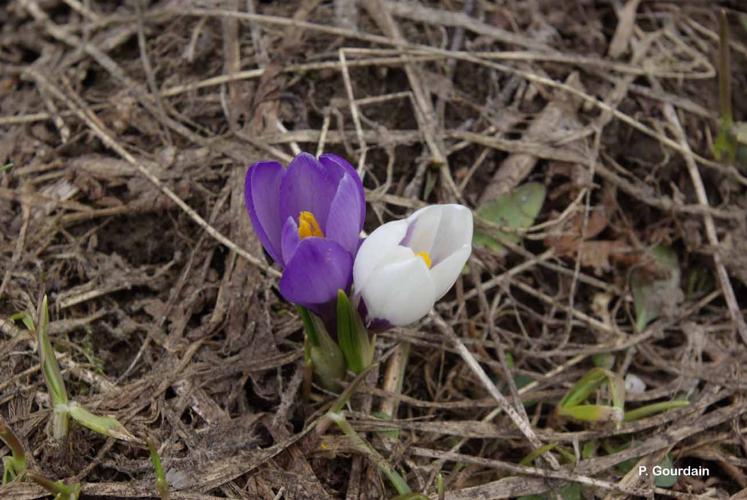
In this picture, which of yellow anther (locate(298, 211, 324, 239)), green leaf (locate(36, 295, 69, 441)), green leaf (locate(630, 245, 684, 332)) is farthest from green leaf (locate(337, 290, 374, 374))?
green leaf (locate(630, 245, 684, 332))

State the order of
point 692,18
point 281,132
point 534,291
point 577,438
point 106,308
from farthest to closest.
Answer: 1. point 692,18
2. point 281,132
3. point 534,291
4. point 106,308
5. point 577,438

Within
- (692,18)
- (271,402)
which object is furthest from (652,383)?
(692,18)

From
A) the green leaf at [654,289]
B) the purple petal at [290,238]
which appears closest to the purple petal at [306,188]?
the purple petal at [290,238]

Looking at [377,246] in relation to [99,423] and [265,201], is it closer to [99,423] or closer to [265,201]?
[265,201]

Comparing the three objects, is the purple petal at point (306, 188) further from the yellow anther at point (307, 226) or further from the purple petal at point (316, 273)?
the purple petal at point (316, 273)

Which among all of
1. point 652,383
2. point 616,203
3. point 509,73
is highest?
point 509,73

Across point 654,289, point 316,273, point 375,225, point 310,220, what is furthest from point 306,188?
point 654,289

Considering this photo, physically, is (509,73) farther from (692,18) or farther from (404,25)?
(692,18)
